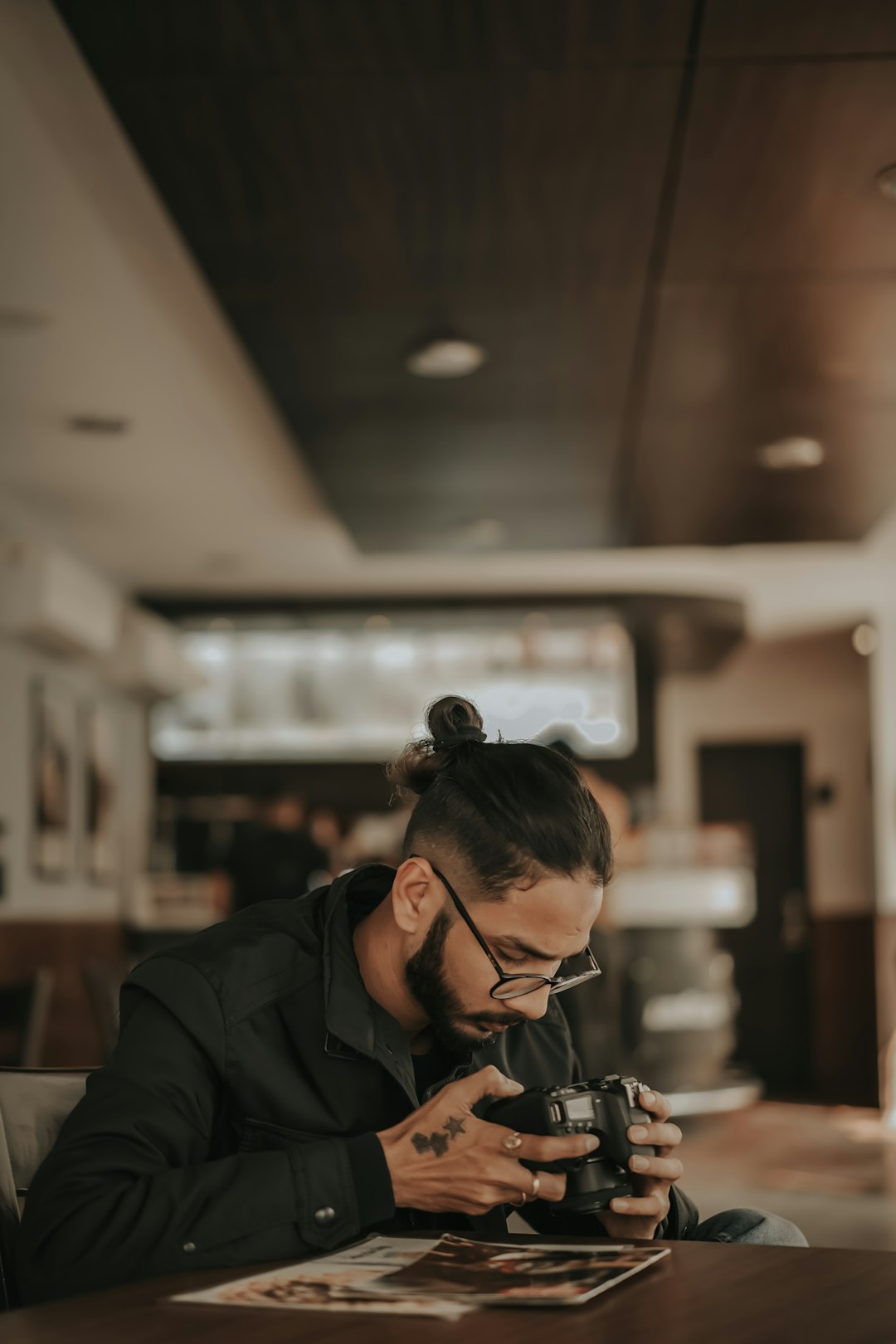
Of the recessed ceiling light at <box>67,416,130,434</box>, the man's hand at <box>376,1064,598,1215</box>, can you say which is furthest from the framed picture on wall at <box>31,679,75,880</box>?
the man's hand at <box>376,1064,598,1215</box>

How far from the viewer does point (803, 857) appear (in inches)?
393

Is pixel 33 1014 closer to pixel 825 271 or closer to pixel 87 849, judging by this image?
pixel 825 271

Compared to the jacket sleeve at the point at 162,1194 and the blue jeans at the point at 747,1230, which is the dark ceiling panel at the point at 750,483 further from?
the jacket sleeve at the point at 162,1194

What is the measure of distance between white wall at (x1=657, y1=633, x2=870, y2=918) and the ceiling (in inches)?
182

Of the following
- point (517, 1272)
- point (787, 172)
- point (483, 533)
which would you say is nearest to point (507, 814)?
point (517, 1272)

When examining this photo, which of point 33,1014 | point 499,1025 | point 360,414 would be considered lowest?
point 33,1014

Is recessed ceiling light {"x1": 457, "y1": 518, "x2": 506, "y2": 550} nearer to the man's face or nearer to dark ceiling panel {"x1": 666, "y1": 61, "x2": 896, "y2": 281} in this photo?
dark ceiling panel {"x1": 666, "y1": 61, "x2": 896, "y2": 281}

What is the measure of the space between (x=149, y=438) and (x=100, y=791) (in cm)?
274

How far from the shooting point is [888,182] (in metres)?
3.22

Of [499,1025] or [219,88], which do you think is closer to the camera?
[499,1025]

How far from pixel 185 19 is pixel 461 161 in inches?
28.7

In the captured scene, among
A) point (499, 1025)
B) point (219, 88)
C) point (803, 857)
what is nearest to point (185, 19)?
point (219, 88)

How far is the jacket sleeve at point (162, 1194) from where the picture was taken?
3.97 feet

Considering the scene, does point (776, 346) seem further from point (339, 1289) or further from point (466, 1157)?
point (339, 1289)
